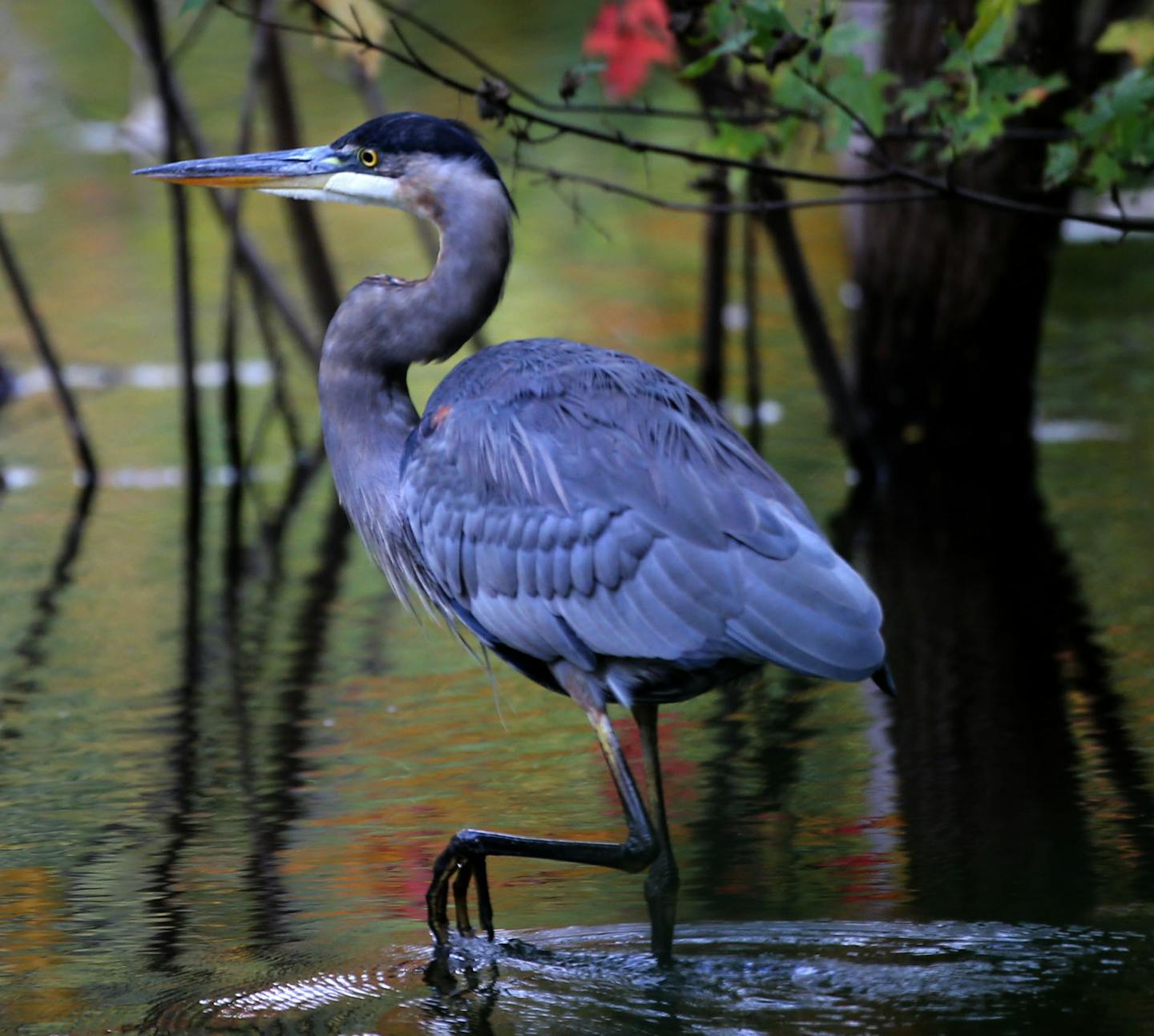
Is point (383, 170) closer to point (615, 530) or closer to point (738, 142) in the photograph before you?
point (615, 530)

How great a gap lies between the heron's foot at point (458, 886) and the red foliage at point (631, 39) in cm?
478

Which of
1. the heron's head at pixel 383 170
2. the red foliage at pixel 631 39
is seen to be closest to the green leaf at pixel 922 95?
the heron's head at pixel 383 170

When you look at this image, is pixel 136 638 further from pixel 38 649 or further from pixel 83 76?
pixel 83 76

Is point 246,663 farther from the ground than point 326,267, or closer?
closer

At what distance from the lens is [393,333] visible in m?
4.96

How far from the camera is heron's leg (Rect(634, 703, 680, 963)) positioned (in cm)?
445

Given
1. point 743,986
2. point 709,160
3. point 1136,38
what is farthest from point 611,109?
point 743,986

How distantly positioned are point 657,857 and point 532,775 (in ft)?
3.80

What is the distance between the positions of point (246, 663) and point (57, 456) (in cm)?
357

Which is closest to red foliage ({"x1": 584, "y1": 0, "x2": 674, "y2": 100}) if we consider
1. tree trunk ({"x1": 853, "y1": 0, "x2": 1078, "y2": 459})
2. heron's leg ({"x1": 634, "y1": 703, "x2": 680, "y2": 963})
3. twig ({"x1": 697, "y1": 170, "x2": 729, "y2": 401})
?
twig ({"x1": 697, "y1": 170, "x2": 729, "y2": 401})

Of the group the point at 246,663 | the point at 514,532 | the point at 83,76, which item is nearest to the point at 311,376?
the point at 246,663

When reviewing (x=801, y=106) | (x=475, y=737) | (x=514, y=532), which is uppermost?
(x=801, y=106)

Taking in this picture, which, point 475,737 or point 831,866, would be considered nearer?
point 831,866

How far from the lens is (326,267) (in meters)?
9.56
